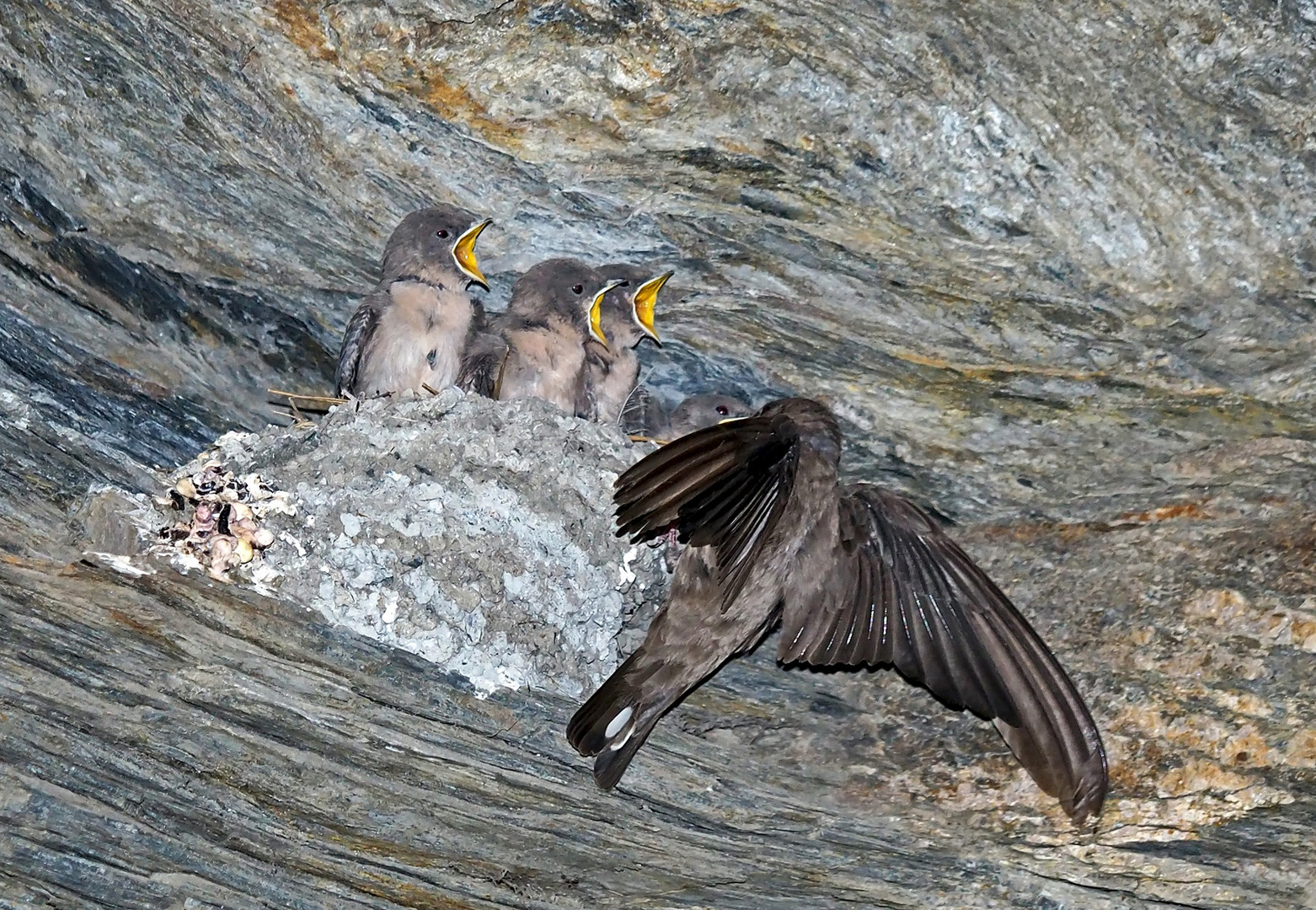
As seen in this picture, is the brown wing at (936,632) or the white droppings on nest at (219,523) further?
the brown wing at (936,632)

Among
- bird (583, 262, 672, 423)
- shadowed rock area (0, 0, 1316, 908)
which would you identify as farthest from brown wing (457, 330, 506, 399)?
shadowed rock area (0, 0, 1316, 908)

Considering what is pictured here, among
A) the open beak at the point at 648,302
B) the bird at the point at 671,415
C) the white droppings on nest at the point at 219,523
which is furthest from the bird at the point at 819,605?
the white droppings on nest at the point at 219,523

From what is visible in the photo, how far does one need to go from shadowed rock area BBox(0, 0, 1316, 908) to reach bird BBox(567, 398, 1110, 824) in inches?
8.8

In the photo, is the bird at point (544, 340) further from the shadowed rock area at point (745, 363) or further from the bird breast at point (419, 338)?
the shadowed rock area at point (745, 363)

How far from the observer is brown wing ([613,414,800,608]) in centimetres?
546

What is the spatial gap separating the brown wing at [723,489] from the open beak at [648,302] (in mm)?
1005

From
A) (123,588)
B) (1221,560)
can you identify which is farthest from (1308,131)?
(123,588)

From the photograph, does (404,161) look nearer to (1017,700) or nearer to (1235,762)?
(1017,700)

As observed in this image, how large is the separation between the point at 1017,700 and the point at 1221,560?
46.3 inches

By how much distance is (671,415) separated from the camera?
7742 mm

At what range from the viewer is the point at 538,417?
6801mm

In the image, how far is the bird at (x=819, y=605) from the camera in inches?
230

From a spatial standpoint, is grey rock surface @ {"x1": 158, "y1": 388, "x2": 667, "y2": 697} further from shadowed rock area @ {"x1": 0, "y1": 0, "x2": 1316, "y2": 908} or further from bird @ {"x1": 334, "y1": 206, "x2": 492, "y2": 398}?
bird @ {"x1": 334, "y1": 206, "x2": 492, "y2": 398}

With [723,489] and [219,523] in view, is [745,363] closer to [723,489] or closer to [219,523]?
[723,489]
